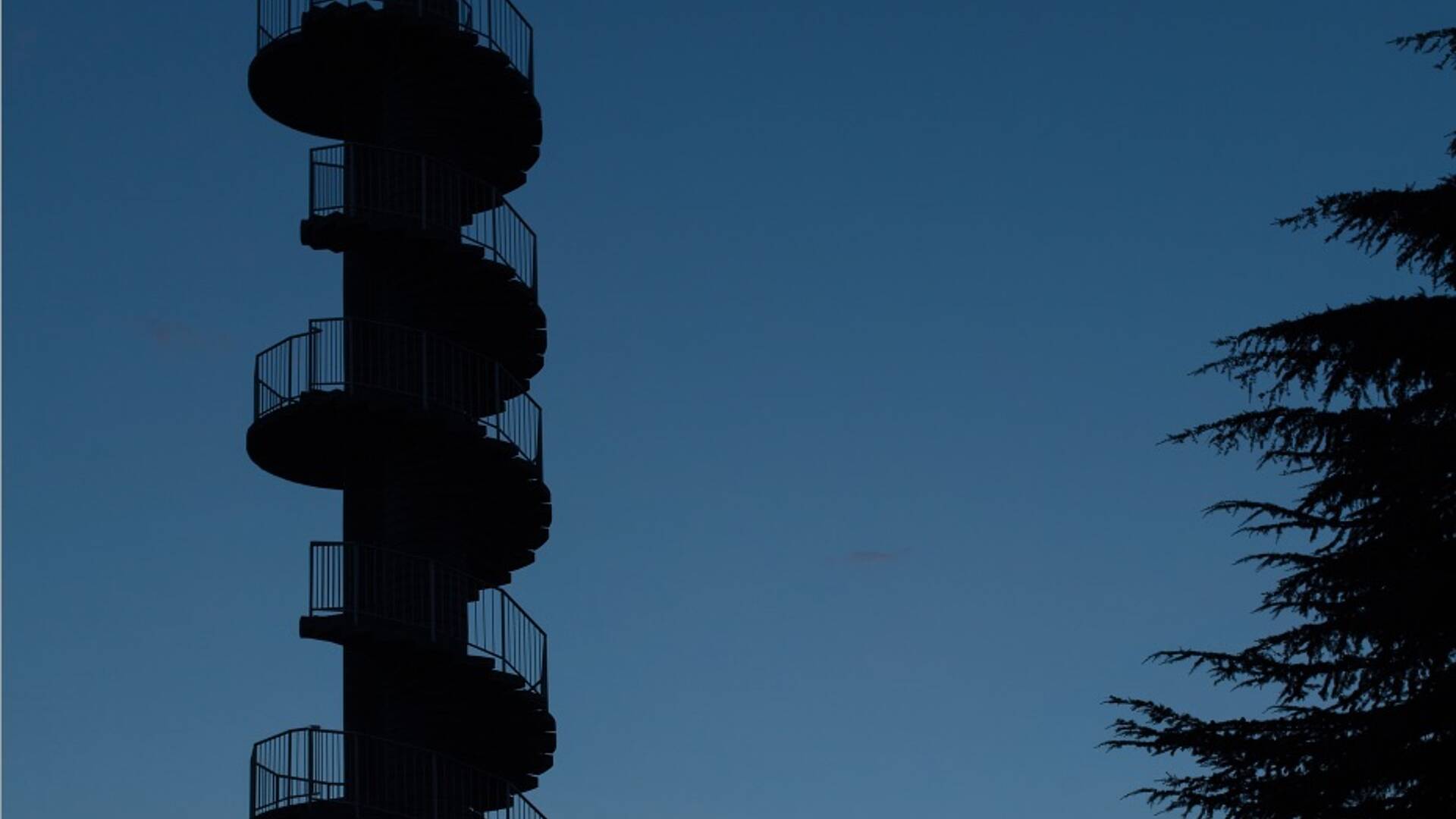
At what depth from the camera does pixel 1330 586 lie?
1712 cm

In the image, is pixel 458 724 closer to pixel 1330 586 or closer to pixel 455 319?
pixel 455 319

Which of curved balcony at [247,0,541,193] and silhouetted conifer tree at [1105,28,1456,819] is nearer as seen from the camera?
silhouetted conifer tree at [1105,28,1456,819]

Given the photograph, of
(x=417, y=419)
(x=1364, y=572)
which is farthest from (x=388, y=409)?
(x=1364, y=572)

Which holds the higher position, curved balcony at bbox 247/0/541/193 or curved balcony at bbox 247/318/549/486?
curved balcony at bbox 247/0/541/193

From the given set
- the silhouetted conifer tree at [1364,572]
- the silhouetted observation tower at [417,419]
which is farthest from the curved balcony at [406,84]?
the silhouetted conifer tree at [1364,572]

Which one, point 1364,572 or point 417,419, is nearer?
point 1364,572

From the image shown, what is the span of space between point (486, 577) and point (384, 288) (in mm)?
5231

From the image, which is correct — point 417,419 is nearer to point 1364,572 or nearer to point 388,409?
point 388,409

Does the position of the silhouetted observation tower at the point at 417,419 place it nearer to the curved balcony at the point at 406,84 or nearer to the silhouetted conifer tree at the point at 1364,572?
the curved balcony at the point at 406,84

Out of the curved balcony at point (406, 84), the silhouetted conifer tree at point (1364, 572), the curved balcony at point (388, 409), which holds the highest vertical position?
the curved balcony at point (406, 84)

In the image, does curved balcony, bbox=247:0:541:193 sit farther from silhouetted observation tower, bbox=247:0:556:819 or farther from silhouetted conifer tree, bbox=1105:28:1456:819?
silhouetted conifer tree, bbox=1105:28:1456:819

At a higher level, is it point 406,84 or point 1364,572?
point 406,84

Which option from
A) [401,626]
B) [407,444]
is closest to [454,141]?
[407,444]

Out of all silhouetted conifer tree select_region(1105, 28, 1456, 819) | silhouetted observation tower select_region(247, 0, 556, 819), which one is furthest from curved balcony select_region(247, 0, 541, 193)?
silhouetted conifer tree select_region(1105, 28, 1456, 819)
